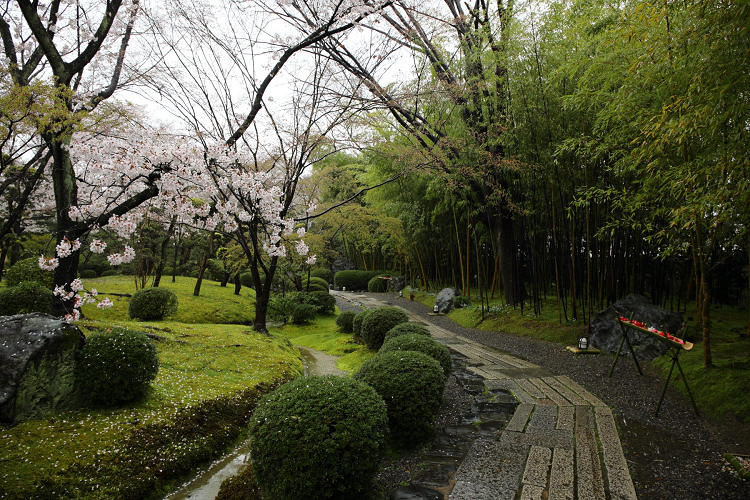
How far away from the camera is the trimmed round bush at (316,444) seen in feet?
5.95

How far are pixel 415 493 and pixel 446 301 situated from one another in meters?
7.56

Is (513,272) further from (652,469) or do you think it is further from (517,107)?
(652,469)

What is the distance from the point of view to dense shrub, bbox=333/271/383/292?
18031 millimetres

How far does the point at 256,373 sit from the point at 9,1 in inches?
211

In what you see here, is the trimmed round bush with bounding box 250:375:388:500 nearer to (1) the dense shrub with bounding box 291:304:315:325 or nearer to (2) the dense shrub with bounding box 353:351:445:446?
(2) the dense shrub with bounding box 353:351:445:446

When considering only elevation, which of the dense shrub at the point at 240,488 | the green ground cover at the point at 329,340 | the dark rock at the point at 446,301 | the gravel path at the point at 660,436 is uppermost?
the dark rock at the point at 446,301

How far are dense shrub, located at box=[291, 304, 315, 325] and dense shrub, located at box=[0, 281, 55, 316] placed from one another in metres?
4.56

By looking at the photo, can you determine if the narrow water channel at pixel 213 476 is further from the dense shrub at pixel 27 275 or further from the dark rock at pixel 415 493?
the dense shrub at pixel 27 275

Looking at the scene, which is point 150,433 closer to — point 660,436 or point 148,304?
point 660,436

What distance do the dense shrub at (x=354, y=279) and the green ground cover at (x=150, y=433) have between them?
1335 centimetres

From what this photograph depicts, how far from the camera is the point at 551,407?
122 inches

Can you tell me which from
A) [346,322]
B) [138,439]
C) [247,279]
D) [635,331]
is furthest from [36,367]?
[247,279]

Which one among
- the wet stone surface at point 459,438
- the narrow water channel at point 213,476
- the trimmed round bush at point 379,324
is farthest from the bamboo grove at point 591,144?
the narrow water channel at point 213,476

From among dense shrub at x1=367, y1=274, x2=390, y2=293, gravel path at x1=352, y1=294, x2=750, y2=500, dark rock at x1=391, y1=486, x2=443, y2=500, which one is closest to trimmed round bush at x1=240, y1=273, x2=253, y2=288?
dense shrub at x1=367, y1=274, x2=390, y2=293
